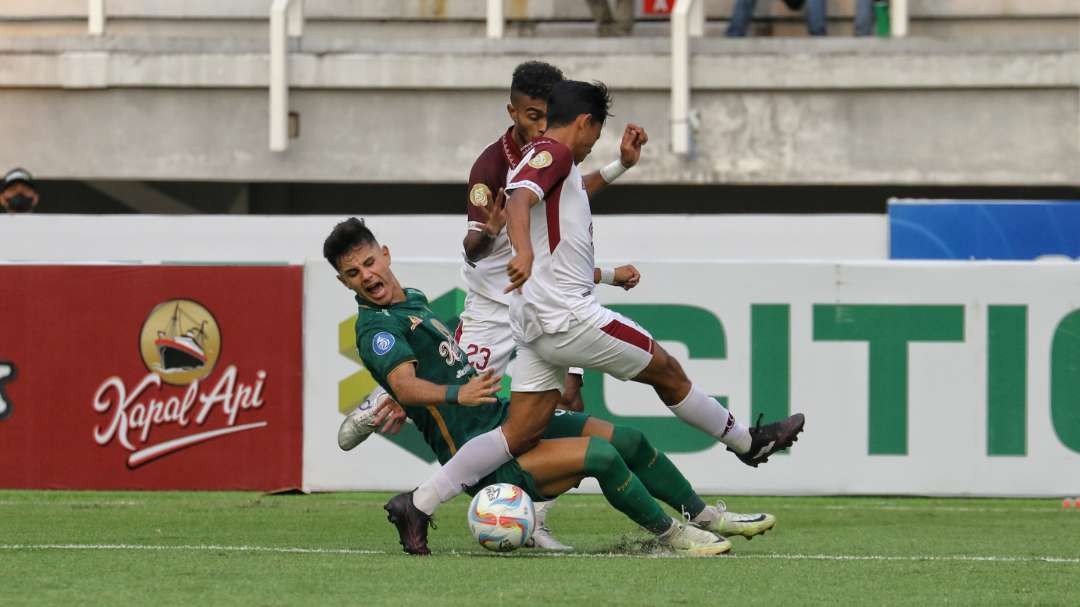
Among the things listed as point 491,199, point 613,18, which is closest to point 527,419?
point 491,199

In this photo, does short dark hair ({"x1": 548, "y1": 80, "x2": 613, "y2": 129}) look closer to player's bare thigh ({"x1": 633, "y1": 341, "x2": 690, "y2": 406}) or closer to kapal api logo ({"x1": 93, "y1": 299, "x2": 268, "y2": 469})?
player's bare thigh ({"x1": 633, "y1": 341, "x2": 690, "y2": 406})

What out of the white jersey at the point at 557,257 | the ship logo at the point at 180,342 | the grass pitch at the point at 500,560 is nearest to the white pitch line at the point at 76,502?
the grass pitch at the point at 500,560

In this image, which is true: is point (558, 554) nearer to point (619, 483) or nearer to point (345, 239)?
point (619, 483)

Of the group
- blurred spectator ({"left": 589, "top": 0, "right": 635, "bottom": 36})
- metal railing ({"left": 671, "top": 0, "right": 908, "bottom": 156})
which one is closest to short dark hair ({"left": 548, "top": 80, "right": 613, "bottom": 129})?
metal railing ({"left": 671, "top": 0, "right": 908, "bottom": 156})

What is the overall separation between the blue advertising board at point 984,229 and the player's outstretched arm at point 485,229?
6368mm

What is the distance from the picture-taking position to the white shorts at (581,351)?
712cm

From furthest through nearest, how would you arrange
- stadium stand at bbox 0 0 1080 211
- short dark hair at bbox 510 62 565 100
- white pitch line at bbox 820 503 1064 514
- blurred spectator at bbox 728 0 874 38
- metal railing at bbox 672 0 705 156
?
blurred spectator at bbox 728 0 874 38 → stadium stand at bbox 0 0 1080 211 → metal railing at bbox 672 0 705 156 → white pitch line at bbox 820 503 1064 514 → short dark hair at bbox 510 62 565 100

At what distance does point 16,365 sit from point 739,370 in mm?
4156

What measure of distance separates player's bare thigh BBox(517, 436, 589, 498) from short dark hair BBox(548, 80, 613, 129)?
1.19 metres

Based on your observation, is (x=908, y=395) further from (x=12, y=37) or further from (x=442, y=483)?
(x=12, y=37)

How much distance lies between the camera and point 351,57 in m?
19.4

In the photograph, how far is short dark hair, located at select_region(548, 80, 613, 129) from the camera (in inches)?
283

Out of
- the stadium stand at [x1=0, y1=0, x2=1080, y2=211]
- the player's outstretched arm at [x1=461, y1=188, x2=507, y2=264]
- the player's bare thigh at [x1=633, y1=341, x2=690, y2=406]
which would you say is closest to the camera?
the player's bare thigh at [x1=633, y1=341, x2=690, y2=406]

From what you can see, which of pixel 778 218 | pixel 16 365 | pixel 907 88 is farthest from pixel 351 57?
pixel 16 365
